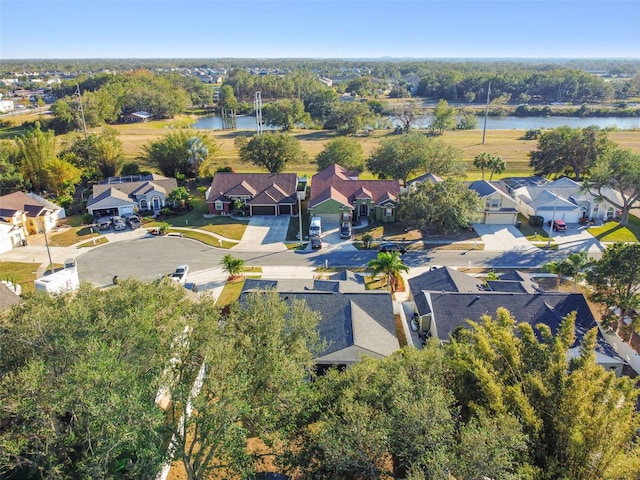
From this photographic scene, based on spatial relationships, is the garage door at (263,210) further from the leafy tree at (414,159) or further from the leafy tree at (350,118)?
the leafy tree at (350,118)

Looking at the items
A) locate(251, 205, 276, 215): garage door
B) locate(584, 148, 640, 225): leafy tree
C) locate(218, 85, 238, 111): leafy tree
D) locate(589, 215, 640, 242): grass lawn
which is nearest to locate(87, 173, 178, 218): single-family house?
locate(251, 205, 276, 215): garage door

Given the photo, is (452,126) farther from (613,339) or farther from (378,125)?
(613,339)

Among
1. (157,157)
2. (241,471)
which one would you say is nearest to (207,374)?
(241,471)

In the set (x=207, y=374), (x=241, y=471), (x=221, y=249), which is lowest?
(x=221, y=249)

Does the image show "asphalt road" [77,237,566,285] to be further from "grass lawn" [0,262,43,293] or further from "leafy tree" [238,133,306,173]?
"leafy tree" [238,133,306,173]

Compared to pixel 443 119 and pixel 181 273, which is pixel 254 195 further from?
pixel 443 119

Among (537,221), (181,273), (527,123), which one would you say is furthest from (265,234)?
(527,123)

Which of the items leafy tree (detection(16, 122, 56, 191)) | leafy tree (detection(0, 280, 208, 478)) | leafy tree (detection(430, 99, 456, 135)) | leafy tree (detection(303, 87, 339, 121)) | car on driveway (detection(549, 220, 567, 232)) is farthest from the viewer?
leafy tree (detection(303, 87, 339, 121))
